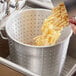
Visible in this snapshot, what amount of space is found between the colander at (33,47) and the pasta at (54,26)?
45 mm

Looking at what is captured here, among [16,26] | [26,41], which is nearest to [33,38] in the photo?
[26,41]

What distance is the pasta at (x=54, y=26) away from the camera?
100cm

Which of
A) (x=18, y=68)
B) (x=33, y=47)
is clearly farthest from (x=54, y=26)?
(x=18, y=68)

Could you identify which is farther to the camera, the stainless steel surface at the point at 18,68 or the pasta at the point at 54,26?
the pasta at the point at 54,26

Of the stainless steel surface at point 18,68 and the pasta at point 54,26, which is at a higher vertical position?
the pasta at point 54,26

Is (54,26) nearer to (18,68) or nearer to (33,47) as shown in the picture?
(33,47)

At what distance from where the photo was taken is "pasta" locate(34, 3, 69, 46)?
1.00 m

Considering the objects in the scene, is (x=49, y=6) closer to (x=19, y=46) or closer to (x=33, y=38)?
(x=33, y=38)

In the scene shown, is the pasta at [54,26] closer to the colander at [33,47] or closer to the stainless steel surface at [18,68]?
the colander at [33,47]

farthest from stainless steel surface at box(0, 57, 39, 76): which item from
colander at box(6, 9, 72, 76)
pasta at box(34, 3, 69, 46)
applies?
pasta at box(34, 3, 69, 46)

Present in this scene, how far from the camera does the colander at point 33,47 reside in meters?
1.02

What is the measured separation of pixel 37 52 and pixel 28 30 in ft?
0.97

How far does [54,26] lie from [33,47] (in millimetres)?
177

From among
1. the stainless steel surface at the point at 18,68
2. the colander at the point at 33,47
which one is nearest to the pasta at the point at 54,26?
the colander at the point at 33,47
